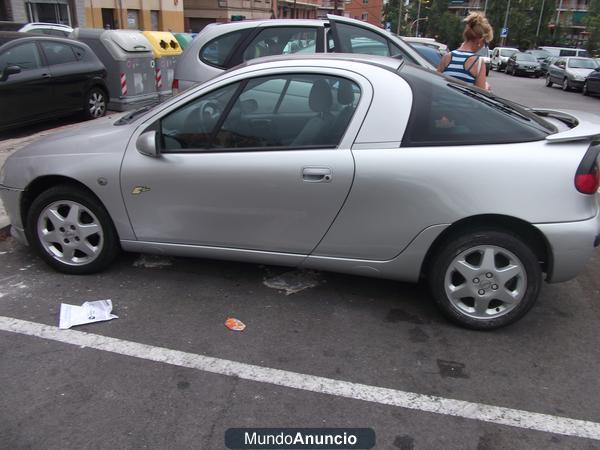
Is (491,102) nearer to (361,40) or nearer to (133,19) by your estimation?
(361,40)

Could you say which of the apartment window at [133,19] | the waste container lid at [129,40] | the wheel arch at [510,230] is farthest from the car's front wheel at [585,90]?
the apartment window at [133,19]

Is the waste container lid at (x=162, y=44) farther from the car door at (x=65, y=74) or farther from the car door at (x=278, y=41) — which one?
the car door at (x=278, y=41)

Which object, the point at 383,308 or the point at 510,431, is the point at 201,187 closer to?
the point at 383,308

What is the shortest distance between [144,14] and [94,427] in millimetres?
32306

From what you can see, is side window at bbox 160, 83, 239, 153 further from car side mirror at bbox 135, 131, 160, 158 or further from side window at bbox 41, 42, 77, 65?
side window at bbox 41, 42, 77, 65

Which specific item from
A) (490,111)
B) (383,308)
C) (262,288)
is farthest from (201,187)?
(490,111)

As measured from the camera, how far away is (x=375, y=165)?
125 inches

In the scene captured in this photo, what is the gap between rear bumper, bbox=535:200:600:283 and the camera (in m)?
3.06

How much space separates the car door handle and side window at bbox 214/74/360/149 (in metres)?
0.16

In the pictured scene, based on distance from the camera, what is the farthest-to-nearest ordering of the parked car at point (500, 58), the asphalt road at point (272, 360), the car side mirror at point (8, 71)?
the parked car at point (500, 58) → the car side mirror at point (8, 71) → the asphalt road at point (272, 360)

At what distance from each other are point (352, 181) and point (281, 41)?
358 centimetres

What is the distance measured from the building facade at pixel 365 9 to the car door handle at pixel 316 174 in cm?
9888

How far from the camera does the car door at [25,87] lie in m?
7.88

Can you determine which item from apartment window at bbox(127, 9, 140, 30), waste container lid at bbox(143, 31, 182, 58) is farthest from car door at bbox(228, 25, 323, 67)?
apartment window at bbox(127, 9, 140, 30)
